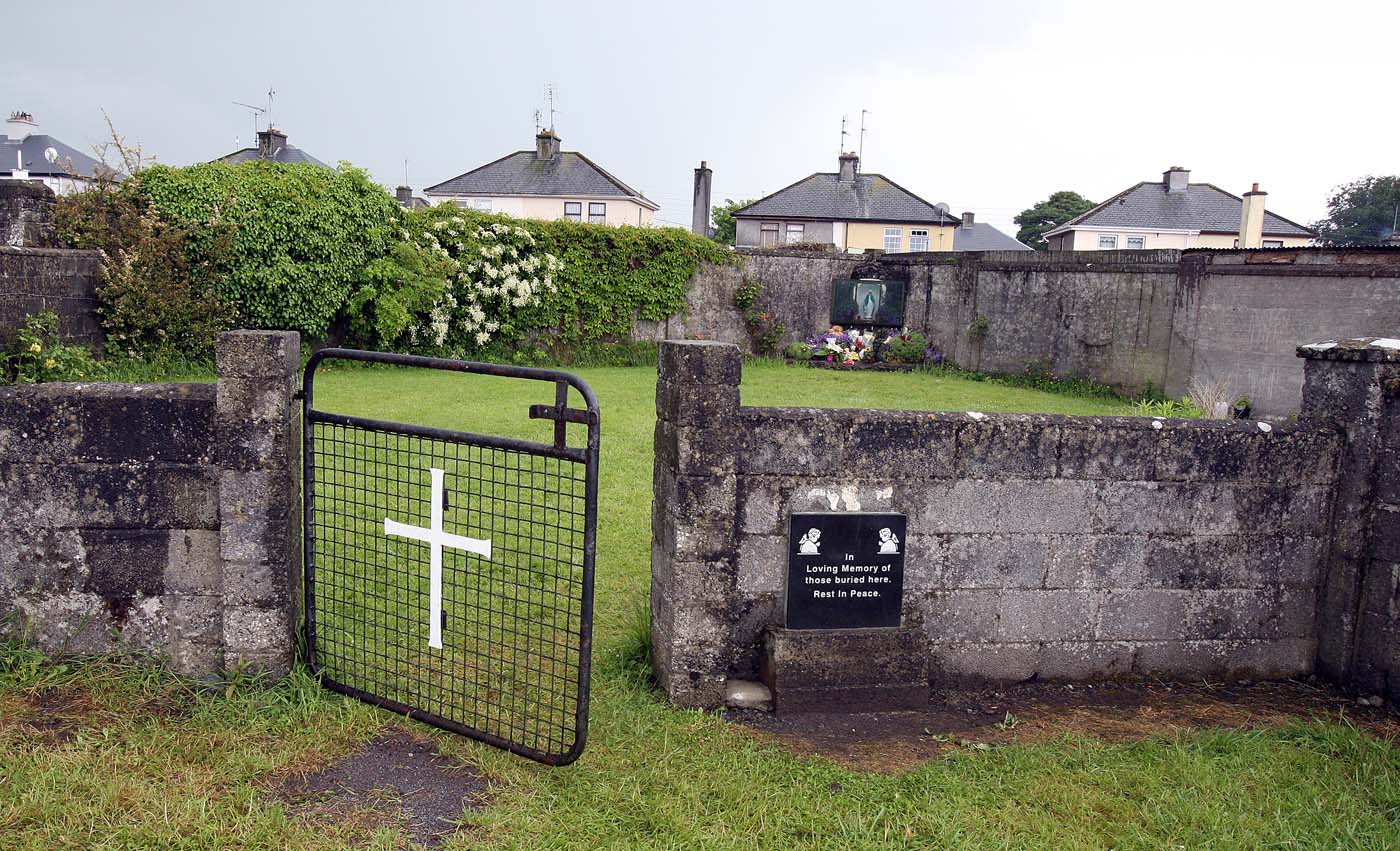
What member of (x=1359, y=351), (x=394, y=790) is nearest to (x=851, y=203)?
(x=1359, y=351)

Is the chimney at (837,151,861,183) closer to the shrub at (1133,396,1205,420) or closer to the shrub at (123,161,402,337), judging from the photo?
the shrub at (123,161,402,337)

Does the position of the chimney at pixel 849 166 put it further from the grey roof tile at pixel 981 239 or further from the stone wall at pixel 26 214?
the stone wall at pixel 26 214

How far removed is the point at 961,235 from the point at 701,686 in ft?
158

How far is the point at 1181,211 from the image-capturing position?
132ft

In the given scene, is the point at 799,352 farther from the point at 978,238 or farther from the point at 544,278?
the point at 978,238

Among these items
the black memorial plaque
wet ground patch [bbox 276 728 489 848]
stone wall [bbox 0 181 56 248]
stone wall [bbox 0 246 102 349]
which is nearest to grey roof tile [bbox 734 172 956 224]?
stone wall [bbox 0 181 56 248]

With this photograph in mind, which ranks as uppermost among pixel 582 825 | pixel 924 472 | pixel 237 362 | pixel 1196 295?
pixel 1196 295

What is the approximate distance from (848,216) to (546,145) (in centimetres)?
1263

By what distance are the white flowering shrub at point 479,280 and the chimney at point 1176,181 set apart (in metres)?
32.3

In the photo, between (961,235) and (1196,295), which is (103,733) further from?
(961,235)

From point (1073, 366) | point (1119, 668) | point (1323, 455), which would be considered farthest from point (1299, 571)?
point (1073, 366)

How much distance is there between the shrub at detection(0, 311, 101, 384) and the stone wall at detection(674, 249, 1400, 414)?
1003 centimetres

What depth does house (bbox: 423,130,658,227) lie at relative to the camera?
1572 inches

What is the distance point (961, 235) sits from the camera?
162 feet
